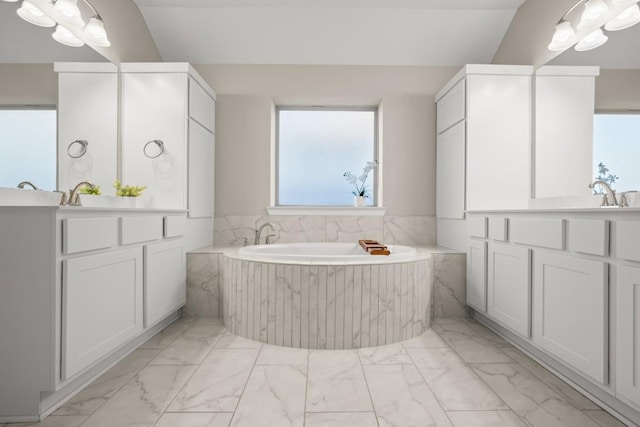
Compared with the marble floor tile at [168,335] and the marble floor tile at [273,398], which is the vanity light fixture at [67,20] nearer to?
the marble floor tile at [168,335]

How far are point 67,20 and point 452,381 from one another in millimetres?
3060

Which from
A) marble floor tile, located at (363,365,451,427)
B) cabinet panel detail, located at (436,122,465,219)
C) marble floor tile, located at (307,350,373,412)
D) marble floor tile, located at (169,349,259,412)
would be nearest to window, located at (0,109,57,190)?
marble floor tile, located at (169,349,259,412)

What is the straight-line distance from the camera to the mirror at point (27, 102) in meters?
1.62

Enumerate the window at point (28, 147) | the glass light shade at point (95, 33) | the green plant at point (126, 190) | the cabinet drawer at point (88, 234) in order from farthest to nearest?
the green plant at point (126, 190)
the glass light shade at point (95, 33)
the window at point (28, 147)
the cabinet drawer at point (88, 234)

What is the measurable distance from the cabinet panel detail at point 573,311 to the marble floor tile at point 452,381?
404 millimetres

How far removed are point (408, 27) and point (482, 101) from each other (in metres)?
0.95

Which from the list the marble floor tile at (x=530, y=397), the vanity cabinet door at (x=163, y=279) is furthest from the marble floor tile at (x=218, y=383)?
the marble floor tile at (x=530, y=397)

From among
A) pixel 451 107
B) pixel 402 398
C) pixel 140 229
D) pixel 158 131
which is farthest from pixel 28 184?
pixel 451 107

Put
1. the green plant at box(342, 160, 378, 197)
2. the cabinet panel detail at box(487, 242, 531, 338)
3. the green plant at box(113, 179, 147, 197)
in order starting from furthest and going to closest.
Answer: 1. the green plant at box(342, 160, 378, 197)
2. the green plant at box(113, 179, 147, 197)
3. the cabinet panel detail at box(487, 242, 531, 338)

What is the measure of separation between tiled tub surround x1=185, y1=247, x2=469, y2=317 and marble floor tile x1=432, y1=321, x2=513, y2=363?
0.18 meters

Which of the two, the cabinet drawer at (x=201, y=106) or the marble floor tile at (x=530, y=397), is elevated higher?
the cabinet drawer at (x=201, y=106)

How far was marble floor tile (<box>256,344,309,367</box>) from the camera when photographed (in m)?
1.87

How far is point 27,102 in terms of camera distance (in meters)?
1.75

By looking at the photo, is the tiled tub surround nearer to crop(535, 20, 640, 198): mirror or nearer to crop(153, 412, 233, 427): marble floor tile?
crop(535, 20, 640, 198): mirror
